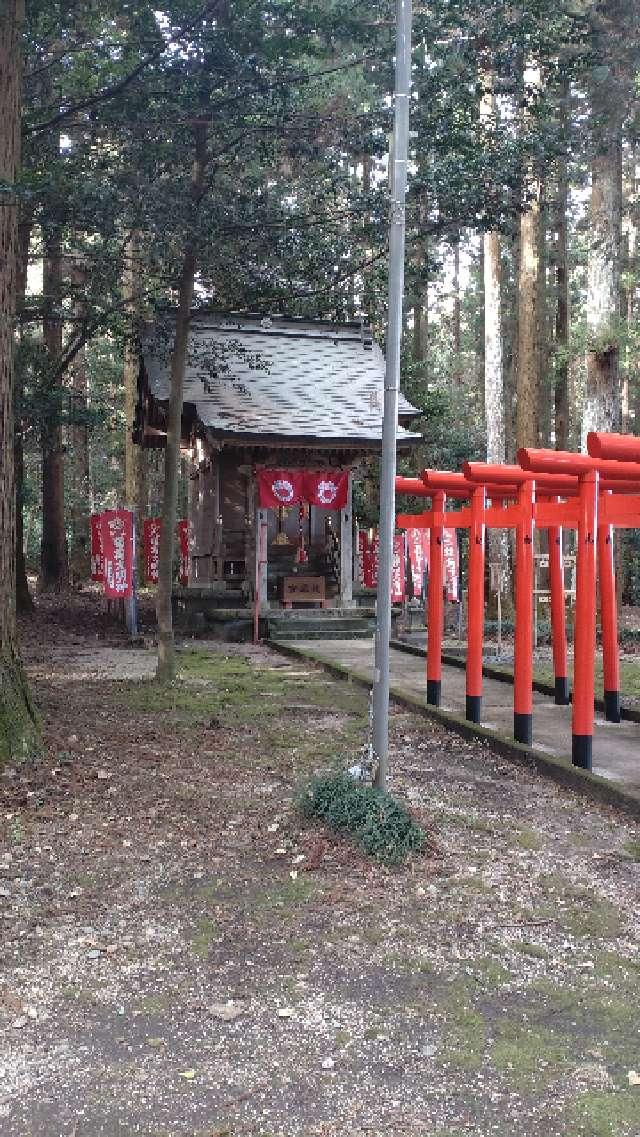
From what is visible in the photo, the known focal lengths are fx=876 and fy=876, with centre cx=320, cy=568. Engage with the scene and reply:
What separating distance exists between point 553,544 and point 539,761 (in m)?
4.25

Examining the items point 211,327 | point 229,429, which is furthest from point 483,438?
point 229,429

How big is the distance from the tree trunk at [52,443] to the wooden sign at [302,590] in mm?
5504

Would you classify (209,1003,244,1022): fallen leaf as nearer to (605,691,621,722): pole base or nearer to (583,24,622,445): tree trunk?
(605,691,621,722): pole base

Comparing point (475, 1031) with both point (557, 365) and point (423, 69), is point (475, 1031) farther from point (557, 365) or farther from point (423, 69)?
point (557, 365)

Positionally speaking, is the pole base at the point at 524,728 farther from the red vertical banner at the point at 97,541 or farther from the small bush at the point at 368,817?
the red vertical banner at the point at 97,541

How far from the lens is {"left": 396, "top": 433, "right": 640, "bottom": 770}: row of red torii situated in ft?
22.2

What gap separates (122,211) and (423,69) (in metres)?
3.45

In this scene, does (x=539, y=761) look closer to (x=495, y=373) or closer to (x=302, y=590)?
(x=302, y=590)

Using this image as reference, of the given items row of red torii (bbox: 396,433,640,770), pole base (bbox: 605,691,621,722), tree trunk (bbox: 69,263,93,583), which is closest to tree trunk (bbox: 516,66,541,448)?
row of red torii (bbox: 396,433,640,770)

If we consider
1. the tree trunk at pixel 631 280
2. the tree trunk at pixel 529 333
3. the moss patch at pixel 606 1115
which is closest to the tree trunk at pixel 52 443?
the tree trunk at pixel 529 333

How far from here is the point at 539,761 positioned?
7195mm

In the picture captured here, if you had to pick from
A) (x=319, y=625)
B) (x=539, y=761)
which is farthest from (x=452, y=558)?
(x=539, y=761)

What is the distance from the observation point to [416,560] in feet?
53.6

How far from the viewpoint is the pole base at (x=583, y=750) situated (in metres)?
6.81
